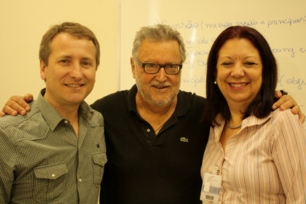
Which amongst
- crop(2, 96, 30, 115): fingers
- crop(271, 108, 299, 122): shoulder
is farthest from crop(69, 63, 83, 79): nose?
crop(271, 108, 299, 122): shoulder

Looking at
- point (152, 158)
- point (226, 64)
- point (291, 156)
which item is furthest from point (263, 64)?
point (152, 158)

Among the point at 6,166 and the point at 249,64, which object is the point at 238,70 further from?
the point at 6,166

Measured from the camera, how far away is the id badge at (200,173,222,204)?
1.39 meters

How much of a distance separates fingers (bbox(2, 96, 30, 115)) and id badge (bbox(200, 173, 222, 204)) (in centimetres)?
92

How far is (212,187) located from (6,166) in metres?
0.92

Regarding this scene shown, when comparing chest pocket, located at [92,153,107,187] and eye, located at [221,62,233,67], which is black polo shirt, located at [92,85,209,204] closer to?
chest pocket, located at [92,153,107,187]

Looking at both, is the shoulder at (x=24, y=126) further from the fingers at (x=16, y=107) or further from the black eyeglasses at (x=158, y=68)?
the black eyeglasses at (x=158, y=68)

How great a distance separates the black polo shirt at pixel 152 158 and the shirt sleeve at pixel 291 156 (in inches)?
20.4

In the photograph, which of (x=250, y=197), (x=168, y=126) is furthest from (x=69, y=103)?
(x=250, y=197)

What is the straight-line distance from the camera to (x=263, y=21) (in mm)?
1957

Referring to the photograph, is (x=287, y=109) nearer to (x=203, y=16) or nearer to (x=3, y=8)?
(x=203, y=16)

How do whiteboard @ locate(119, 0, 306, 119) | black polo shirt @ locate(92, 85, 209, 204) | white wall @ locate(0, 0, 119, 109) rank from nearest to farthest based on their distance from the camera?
1. black polo shirt @ locate(92, 85, 209, 204)
2. whiteboard @ locate(119, 0, 306, 119)
3. white wall @ locate(0, 0, 119, 109)

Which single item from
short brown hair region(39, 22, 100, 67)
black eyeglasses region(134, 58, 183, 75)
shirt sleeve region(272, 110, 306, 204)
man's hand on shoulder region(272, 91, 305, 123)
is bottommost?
shirt sleeve region(272, 110, 306, 204)

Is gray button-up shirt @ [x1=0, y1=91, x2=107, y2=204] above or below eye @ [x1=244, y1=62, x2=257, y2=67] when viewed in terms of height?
below
